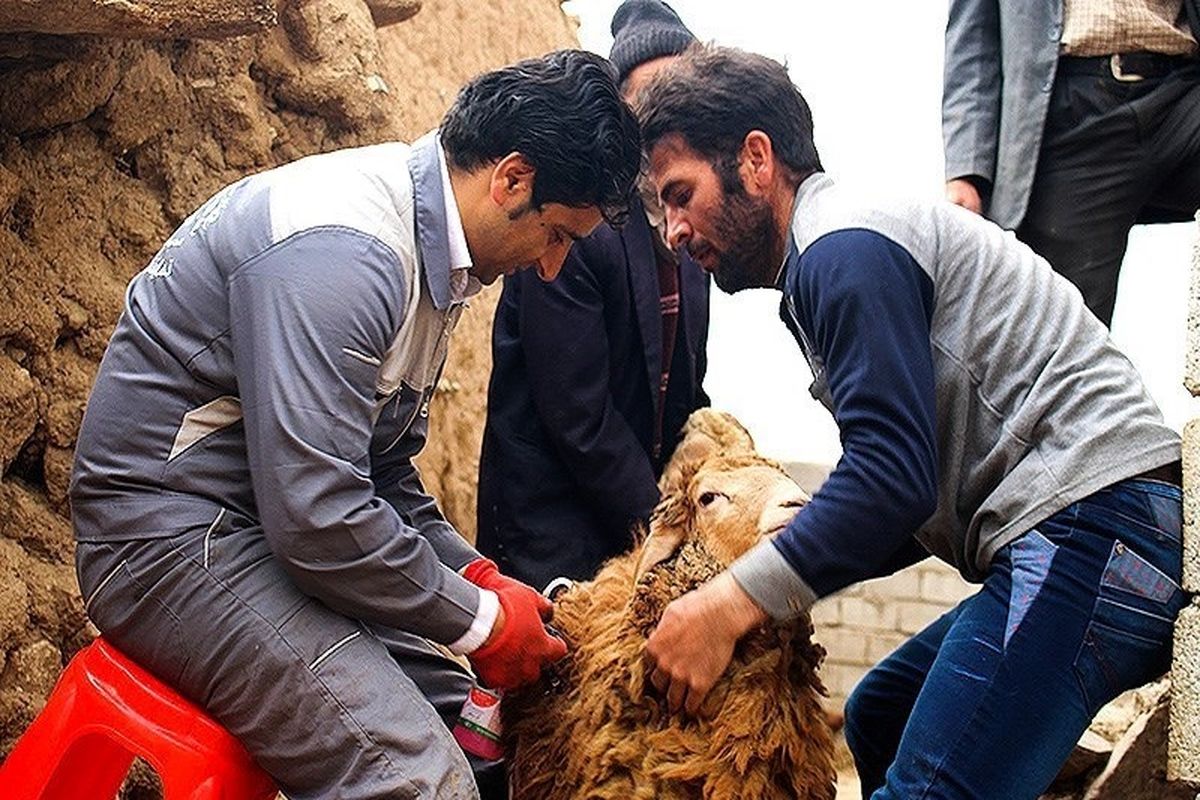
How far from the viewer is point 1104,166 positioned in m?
4.14

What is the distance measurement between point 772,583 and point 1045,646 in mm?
524

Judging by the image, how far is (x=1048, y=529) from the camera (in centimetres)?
299

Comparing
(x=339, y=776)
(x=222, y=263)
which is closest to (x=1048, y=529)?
(x=339, y=776)

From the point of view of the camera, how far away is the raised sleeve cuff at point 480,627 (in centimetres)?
312

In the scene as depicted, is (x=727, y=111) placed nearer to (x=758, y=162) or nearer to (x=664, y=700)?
(x=758, y=162)

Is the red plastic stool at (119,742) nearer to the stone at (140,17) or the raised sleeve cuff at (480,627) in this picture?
the raised sleeve cuff at (480,627)

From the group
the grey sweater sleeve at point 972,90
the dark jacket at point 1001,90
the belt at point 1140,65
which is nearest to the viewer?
the belt at point 1140,65

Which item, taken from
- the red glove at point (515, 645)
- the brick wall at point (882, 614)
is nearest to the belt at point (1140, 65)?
the red glove at point (515, 645)

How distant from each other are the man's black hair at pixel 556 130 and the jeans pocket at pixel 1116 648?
1282 mm

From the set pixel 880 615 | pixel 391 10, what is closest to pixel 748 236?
pixel 391 10

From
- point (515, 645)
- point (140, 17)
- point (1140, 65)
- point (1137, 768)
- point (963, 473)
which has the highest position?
point (140, 17)

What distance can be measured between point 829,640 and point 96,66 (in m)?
5.64

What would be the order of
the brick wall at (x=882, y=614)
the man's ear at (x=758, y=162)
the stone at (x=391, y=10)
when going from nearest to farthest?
1. the man's ear at (x=758, y=162)
2. the stone at (x=391, y=10)
3. the brick wall at (x=882, y=614)

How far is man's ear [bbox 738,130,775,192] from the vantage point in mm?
3316
